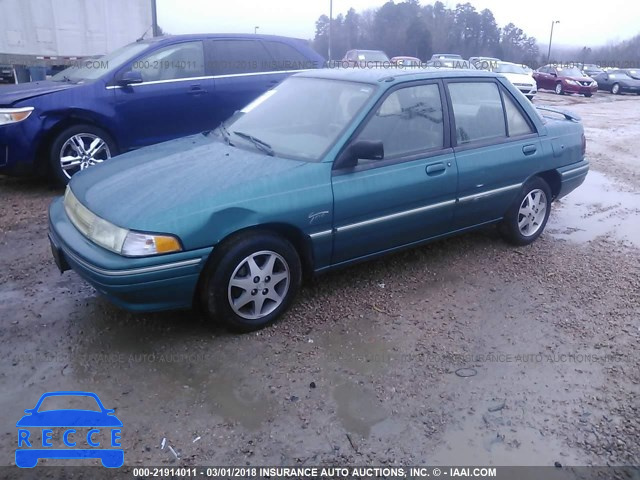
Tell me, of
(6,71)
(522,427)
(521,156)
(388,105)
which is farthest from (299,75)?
(6,71)

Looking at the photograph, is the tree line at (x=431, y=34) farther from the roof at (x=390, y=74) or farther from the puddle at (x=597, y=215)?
the roof at (x=390, y=74)

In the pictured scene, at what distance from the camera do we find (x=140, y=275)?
2990mm

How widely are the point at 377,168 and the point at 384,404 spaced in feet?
5.28

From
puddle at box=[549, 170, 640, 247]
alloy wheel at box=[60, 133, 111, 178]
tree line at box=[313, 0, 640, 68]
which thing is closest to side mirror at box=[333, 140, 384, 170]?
puddle at box=[549, 170, 640, 247]

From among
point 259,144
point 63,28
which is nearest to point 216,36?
point 259,144

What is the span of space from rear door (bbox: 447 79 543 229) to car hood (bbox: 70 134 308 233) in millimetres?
1471

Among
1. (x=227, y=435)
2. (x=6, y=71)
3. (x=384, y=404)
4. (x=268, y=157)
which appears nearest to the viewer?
(x=227, y=435)

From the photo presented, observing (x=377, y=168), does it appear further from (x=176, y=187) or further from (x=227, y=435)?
(x=227, y=435)

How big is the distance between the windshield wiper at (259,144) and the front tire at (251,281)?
2.15 ft

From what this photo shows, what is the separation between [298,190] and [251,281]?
0.63 meters

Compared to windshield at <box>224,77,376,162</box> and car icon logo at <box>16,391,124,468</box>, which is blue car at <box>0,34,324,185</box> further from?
car icon logo at <box>16,391,124,468</box>

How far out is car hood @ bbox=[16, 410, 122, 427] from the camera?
106 inches

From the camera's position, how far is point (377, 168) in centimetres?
378

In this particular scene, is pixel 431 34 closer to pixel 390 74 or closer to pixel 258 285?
pixel 390 74
